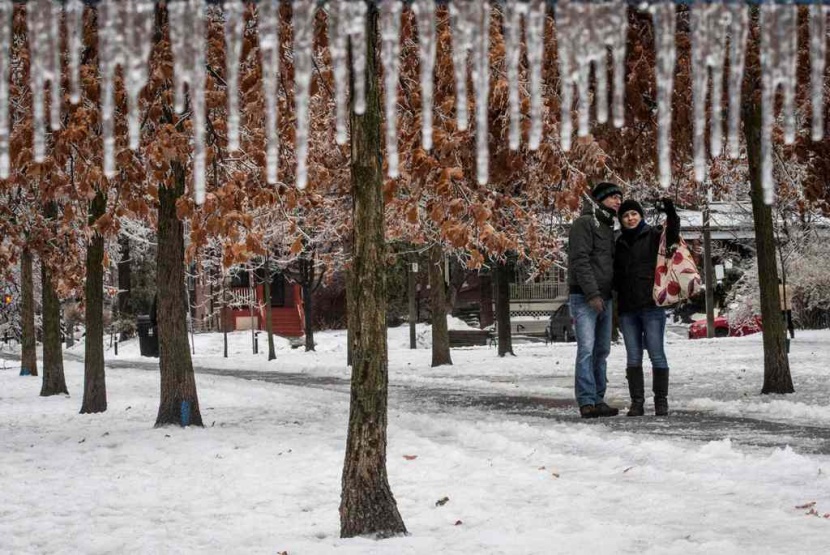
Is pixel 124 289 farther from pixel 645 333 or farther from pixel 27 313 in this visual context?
pixel 645 333

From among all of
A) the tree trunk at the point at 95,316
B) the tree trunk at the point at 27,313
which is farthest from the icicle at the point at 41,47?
the tree trunk at the point at 27,313

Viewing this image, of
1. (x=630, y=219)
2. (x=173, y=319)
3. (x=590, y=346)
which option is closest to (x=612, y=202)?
(x=630, y=219)

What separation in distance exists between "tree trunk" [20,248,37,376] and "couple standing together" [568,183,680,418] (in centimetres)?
1214

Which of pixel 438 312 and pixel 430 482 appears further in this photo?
pixel 438 312

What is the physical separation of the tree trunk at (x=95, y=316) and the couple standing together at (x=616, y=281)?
614 cm

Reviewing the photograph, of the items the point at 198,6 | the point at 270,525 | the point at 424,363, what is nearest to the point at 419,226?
the point at 424,363

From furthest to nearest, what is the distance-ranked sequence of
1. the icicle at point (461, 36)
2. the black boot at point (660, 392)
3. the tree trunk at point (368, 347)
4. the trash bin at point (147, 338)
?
the trash bin at point (147, 338)
the black boot at point (660, 392)
the tree trunk at point (368, 347)
the icicle at point (461, 36)

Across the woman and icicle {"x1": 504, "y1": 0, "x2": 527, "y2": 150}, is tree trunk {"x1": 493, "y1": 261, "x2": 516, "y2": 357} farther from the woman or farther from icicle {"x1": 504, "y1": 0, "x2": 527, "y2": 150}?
icicle {"x1": 504, "y1": 0, "x2": 527, "y2": 150}

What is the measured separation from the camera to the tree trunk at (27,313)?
20156 mm

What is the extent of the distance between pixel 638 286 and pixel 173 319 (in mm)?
5104

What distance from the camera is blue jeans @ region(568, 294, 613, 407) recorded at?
10023 millimetres

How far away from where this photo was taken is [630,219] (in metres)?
9.97

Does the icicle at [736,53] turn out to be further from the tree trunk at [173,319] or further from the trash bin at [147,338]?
the trash bin at [147,338]

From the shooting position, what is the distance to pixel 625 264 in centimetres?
1007
